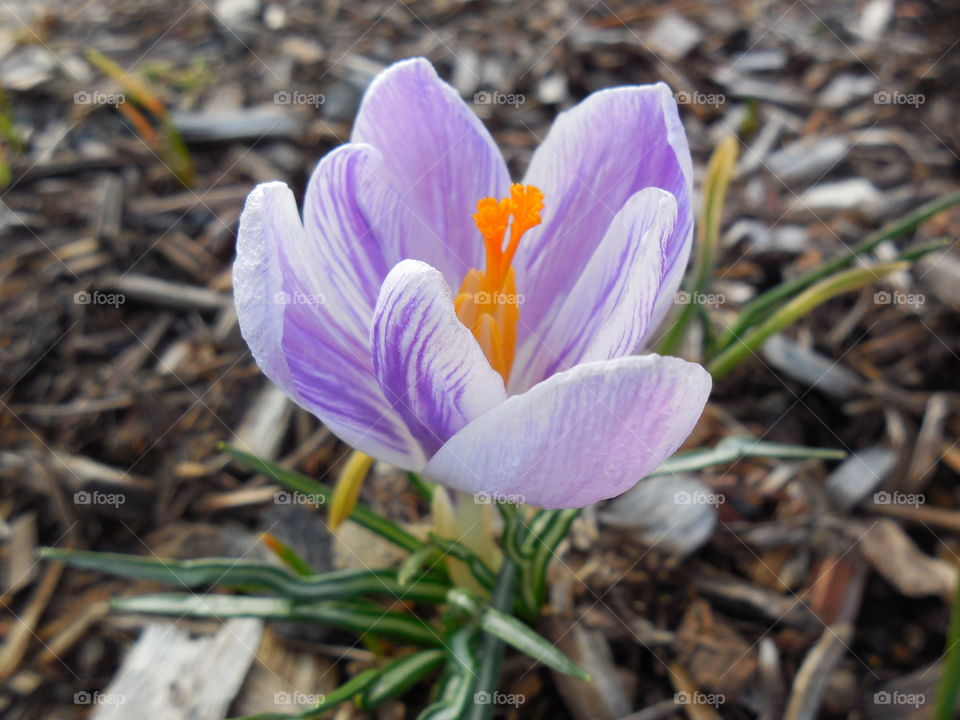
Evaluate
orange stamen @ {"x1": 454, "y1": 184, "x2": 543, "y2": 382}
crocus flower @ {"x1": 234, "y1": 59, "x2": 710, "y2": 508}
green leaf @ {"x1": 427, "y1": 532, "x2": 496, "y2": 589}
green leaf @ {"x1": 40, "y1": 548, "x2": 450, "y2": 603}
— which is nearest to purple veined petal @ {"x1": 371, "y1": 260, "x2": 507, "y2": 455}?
crocus flower @ {"x1": 234, "y1": 59, "x2": 710, "y2": 508}

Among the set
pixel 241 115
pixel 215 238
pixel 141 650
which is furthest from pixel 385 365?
pixel 241 115

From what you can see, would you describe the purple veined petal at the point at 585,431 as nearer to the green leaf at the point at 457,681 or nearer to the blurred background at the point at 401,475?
the green leaf at the point at 457,681

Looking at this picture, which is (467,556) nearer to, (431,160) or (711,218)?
(431,160)

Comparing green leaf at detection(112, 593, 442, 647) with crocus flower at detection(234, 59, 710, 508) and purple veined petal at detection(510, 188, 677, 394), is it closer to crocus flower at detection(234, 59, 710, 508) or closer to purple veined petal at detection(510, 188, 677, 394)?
crocus flower at detection(234, 59, 710, 508)

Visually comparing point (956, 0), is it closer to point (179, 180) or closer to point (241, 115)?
point (241, 115)

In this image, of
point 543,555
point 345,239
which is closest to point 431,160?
point 345,239

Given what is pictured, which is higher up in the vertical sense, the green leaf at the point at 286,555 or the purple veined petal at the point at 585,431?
the purple veined petal at the point at 585,431

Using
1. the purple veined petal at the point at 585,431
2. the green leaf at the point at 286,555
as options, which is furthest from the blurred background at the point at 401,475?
the purple veined petal at the point at 585,431
